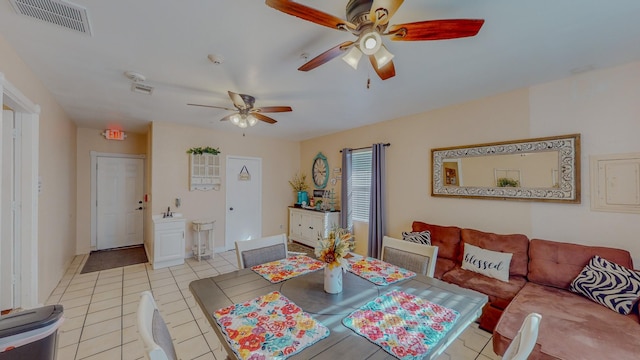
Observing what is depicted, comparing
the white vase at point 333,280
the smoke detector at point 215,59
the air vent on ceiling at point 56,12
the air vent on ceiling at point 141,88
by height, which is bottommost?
the white vase at point 333,280

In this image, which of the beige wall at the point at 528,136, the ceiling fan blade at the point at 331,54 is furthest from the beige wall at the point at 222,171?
the ceiling fan blade at the point at 331,54

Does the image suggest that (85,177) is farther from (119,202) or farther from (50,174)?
(50,174)

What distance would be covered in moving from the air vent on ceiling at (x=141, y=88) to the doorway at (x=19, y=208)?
829 millimetres

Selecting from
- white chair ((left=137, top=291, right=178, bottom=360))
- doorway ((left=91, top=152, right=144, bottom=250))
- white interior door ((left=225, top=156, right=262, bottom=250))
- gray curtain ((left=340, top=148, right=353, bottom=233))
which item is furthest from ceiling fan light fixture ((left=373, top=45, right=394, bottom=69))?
doorway ((left=91, top=152, right=144, bottom=250))

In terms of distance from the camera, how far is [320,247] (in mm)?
1567

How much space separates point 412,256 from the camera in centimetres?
207

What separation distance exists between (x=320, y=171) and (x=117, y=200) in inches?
169

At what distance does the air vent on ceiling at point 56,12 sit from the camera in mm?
1461

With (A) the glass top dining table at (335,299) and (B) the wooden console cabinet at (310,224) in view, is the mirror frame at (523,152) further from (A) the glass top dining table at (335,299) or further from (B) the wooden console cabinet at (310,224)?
(B) the wooden console cabinet at (310,224)

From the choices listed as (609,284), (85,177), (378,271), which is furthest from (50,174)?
(609,284)

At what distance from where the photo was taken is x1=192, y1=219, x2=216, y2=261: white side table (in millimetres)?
4340

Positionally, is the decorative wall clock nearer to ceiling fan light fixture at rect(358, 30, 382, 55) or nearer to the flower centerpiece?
the flower centerpiece

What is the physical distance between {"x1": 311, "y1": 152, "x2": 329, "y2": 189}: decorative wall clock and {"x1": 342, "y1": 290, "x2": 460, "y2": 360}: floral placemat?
154 inches

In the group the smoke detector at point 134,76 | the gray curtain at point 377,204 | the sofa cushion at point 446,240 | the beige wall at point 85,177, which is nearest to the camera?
the smoke detector at point 134,76
